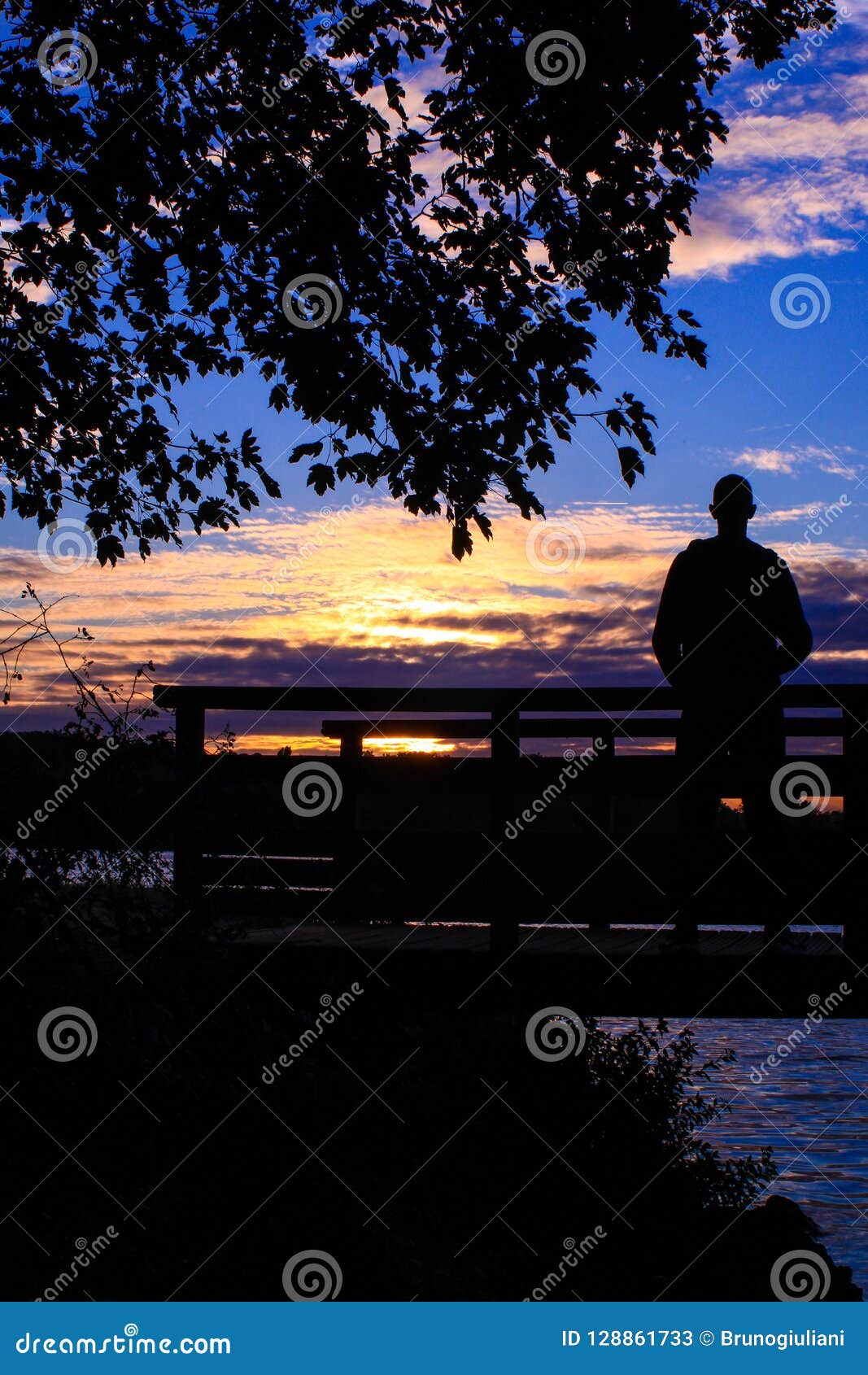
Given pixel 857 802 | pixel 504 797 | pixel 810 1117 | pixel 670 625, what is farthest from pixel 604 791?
pixel 810 1117

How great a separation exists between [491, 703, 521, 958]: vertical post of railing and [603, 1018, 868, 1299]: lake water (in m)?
3.91

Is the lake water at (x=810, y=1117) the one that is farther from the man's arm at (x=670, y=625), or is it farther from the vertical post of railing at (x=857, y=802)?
the man's arm at (x=670, y=625)

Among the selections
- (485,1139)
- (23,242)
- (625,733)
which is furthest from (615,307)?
(485,1139)

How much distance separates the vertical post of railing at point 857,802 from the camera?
618 cm

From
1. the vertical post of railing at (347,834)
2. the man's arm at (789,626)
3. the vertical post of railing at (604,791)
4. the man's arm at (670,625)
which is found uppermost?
the man's arm at (789,626)

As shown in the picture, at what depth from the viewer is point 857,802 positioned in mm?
6242

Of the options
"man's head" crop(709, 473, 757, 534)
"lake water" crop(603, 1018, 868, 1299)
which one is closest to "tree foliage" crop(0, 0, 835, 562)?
"man's head" crop(709, 473, 757, 534)

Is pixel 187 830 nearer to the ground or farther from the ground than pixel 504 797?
nearer to the ground

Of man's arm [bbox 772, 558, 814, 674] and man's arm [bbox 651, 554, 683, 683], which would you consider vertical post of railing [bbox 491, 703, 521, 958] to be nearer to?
man's arm [bbox 651, 554, 683, 683]

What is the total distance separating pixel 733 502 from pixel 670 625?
68 centimetres

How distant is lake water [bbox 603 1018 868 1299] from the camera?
9656 millimetres

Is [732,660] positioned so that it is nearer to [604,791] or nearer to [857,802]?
[857,802]

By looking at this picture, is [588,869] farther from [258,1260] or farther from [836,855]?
[258,1260]

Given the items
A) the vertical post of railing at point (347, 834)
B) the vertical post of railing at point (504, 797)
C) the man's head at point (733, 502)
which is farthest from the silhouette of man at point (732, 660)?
the vertical post of railing at point (347, 834)
